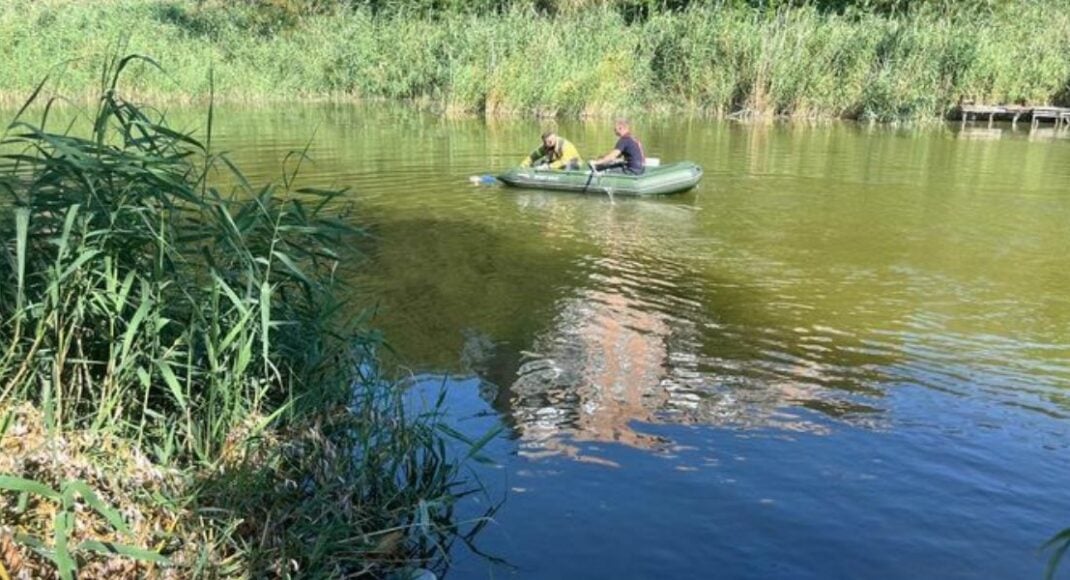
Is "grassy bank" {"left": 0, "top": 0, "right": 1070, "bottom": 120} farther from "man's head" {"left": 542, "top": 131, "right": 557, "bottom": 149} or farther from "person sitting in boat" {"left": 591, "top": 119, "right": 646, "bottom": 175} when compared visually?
"person sitting in boat" {"left": 591, "top": 119, "right": 646, "bottom": 175}

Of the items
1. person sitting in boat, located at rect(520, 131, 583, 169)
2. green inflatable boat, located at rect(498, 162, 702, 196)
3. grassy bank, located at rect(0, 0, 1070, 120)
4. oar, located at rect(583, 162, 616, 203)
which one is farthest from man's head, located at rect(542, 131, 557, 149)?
grassy bank, located at rect(0, 0, 1070, 120)

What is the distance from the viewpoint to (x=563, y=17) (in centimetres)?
2528

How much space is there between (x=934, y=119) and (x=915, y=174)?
31.6 feet

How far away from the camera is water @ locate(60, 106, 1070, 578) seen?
419cm

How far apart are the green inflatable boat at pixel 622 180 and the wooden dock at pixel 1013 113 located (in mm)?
14209

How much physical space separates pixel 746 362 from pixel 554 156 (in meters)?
6.79

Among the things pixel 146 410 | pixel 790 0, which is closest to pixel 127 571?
pixel 146 410

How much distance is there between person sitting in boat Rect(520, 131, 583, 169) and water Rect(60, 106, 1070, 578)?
0.52 meters

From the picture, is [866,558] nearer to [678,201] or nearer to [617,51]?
[678,201]

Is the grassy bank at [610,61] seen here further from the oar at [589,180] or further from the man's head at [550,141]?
the oar at [589,180]

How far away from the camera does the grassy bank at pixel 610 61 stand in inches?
Result: 851

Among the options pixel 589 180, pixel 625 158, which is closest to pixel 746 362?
pixel 589 180

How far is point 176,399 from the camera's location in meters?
3.59

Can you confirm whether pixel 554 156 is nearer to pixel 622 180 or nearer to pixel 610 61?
pixel 622 180
